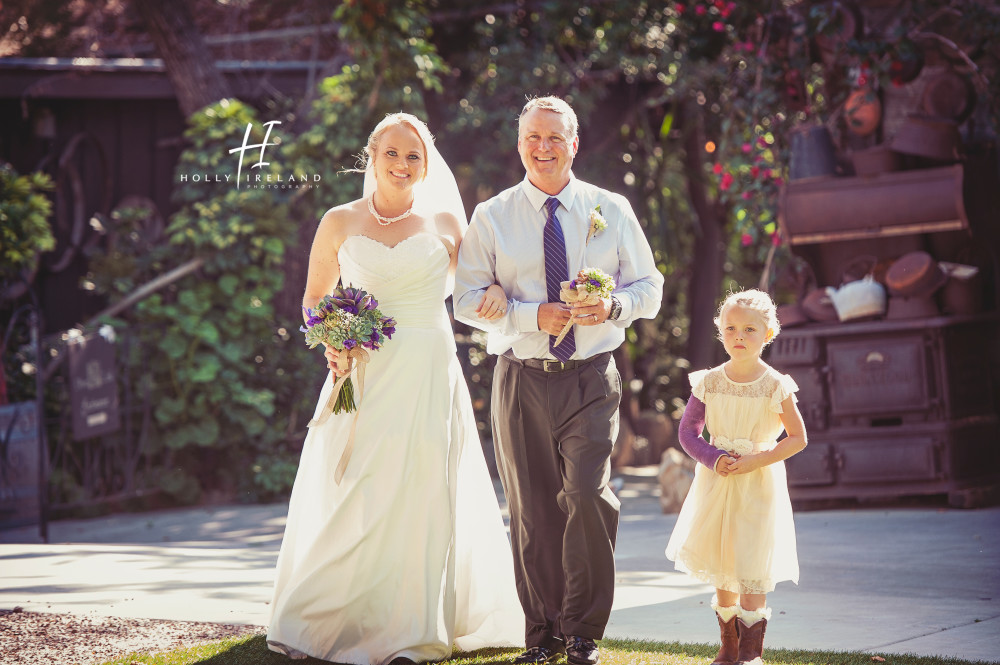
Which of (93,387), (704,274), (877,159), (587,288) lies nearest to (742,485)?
(587,288)

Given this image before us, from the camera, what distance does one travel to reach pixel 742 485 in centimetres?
408

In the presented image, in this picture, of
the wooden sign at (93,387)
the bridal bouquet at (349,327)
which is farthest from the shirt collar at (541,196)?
the wooden sign at (93,387)

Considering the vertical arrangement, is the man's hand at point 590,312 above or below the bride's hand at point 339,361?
above

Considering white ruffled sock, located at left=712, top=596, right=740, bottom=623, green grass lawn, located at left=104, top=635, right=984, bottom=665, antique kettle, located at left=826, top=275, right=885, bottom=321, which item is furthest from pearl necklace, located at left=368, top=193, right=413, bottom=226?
antique kettle, located at left=826, top=275, right=885, bottom=321

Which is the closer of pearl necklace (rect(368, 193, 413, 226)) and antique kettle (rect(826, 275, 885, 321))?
pearl necklace (rect(368, 193, 413, 226))

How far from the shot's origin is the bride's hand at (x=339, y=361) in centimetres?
Result: 441

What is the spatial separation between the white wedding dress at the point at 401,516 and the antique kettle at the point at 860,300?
14.2 ft

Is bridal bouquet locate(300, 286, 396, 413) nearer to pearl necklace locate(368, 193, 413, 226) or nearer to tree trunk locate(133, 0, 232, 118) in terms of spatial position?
pearl necklace locate(368, 193, 413, 226)

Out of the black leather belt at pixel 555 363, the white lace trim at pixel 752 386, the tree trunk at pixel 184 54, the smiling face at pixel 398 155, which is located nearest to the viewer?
the white lace trim at pixel 752 386

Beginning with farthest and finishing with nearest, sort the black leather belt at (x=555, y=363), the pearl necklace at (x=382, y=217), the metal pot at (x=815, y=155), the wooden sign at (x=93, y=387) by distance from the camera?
the wooden sign at (x=93, y=387) → the metal pot at (x=815, y=155) → the pearl necklace at (x=382, y=217) → the black leather belt at (x=555, y=363)

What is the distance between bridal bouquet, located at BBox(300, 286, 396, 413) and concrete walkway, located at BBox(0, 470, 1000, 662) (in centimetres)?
122

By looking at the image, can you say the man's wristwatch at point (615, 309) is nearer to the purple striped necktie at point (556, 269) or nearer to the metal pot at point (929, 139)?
the purple striped necktie at point (556, 269)

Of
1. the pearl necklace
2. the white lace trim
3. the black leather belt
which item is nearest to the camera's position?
the white lace trim

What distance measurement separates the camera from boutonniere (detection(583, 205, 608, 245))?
4.32m
